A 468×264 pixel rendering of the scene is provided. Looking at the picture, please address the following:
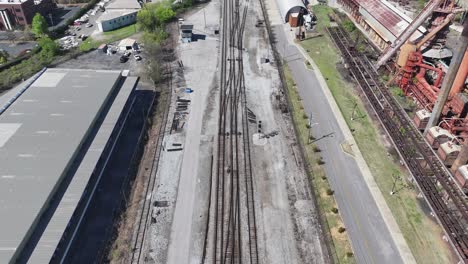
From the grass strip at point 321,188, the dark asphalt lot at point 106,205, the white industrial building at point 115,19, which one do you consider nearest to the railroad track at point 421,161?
the grass strip at point 321,188

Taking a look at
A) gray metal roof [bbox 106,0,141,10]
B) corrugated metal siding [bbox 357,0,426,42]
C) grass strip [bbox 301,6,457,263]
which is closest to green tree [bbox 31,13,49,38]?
gray metal roof [bbox 106,0,141,10]

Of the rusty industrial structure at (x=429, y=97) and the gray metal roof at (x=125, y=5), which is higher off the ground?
the gray metal roof at (x=125, y=5)

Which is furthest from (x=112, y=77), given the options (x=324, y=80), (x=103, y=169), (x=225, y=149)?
(x=324, y=80)

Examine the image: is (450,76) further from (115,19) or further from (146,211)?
(115,19)

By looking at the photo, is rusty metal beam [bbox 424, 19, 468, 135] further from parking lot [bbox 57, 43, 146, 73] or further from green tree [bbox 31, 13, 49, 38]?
green tree [bbox 31, 13, 49, 38]

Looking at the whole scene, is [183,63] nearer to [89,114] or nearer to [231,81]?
[231,81]

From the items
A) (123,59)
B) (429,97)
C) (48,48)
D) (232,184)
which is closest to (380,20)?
(429,97)

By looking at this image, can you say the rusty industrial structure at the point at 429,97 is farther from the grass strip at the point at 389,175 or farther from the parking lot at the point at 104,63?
the parking lot at the point at 104,63
